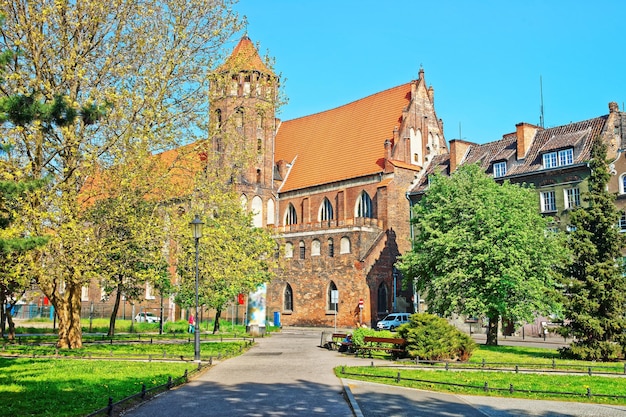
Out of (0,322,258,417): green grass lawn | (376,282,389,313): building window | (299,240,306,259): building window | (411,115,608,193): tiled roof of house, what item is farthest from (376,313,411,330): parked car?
(0,322,258,417): green grass lawn

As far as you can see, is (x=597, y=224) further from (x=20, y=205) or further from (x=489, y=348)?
(x=20, y=205)

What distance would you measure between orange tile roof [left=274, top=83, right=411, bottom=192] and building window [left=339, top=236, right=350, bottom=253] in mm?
6906

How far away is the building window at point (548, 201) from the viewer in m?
43.7

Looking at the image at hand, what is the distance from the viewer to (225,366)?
20672mm

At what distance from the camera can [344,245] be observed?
54.1m

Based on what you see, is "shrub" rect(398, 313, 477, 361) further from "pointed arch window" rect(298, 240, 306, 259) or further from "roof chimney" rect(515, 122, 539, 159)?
"pointed arch window" rect(298, 240, 306, 259)

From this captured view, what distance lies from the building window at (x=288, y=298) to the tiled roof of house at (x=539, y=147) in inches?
604

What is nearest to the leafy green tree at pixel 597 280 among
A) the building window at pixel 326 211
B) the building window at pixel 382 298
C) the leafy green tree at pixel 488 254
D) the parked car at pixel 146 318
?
the leafy green tree at pixel 488 254

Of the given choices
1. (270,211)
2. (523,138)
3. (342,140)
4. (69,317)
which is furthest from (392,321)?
(69,317)

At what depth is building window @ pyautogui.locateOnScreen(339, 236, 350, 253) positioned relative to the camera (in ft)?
176

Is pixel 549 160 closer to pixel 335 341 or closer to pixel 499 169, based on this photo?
pixel 499 169

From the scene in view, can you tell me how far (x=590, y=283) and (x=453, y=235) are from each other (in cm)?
887

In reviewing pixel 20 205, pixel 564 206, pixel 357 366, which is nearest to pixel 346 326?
pixel 564 206

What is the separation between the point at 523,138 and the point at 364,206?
1591cm
